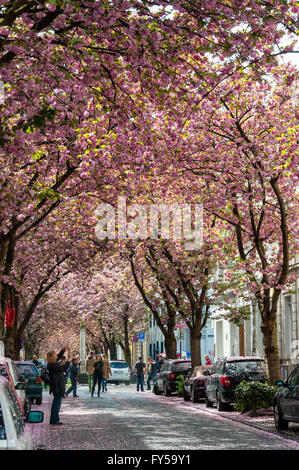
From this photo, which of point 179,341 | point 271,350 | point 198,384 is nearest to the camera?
point 271,350

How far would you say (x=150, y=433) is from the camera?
16.8 m

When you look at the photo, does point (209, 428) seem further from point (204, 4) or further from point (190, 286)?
point (190, 286)

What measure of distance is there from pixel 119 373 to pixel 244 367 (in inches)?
1327

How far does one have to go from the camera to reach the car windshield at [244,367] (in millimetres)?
23953

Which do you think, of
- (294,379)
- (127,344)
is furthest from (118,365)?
(294,379)

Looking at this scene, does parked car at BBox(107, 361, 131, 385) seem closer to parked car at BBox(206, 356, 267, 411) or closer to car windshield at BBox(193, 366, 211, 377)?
car windshield at BBox(193, 366, 211, 377)

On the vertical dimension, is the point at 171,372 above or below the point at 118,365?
below

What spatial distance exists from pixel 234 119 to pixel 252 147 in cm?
93

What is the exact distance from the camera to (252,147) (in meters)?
21.7

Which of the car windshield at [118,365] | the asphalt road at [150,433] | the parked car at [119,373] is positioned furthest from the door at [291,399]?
the car windshield at [118,365]

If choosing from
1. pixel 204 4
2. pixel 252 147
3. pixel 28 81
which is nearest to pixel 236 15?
pixel 204 4

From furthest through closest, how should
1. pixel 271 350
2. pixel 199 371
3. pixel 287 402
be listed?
pixel 199 371 → pixel 271 350 → pixel 287 402

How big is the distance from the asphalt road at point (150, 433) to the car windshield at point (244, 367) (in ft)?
4.69

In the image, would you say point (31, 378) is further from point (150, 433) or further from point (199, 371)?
point (150, 433)
